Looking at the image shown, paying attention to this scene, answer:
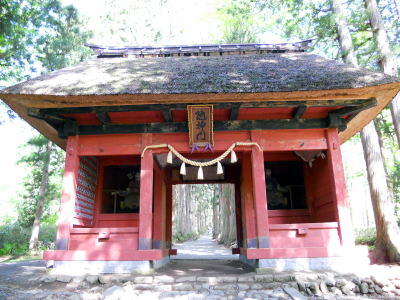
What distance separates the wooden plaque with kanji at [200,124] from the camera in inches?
238

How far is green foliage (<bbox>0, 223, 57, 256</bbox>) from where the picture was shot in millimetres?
12523

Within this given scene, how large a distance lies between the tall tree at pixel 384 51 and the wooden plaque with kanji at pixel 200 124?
5424mm

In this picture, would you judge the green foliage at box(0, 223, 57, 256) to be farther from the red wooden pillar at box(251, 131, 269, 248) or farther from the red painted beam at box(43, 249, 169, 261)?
the red wooden pillar at box(251, 131, 269, 248)

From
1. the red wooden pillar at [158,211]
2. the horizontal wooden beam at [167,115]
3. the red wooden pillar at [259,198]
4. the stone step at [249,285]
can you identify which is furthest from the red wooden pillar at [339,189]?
the red wooden pillar at [158,211]

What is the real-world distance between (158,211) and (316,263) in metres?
4.54

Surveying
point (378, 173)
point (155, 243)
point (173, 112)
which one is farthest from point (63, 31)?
point (378, 173)

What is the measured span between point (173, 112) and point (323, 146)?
11.9ft

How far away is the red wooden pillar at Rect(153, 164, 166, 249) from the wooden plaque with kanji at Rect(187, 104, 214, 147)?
7.00ft

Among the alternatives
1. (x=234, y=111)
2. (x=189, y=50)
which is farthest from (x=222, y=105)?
(x=189, y=50)

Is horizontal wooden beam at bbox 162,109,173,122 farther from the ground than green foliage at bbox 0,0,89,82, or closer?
closer

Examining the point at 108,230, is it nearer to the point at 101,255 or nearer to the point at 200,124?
the point at 101,255

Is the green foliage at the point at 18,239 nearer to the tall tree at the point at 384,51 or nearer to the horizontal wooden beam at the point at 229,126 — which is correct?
the horizontal wooden beam at the point at 229,126

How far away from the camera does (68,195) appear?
6246 mm

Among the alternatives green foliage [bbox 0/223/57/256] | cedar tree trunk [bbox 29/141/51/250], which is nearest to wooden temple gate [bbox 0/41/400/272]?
cedar tree trunk [bbox 29/141/51/250]
